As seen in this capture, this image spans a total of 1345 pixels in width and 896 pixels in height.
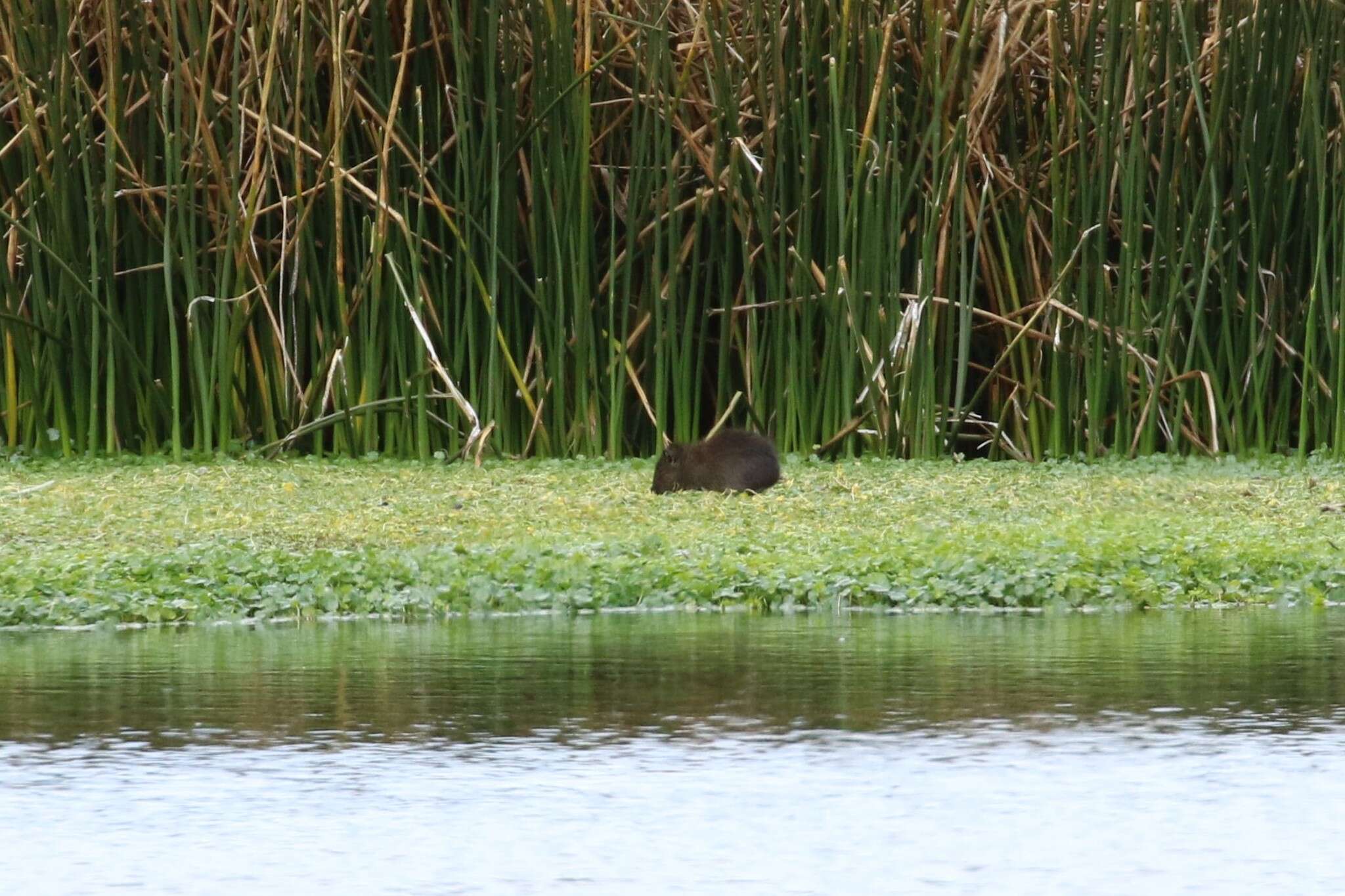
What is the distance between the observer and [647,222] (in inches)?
425

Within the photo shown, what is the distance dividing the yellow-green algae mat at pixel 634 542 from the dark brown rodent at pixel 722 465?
95 millimetres

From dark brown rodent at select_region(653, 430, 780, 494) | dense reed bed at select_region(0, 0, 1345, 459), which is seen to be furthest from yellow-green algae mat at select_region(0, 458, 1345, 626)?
dense reed bed at select_region(0, 0, 1345, 459)

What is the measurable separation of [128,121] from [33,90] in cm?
43


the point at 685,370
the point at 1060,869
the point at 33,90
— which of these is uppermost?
the point at 33,90

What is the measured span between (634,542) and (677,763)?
2995mm

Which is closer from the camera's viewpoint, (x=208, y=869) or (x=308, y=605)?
(x=208, y=869)

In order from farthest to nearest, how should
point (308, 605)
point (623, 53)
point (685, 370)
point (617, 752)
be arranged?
point (623, 53)
point (685, 370)
point (308, 605)
point (617, 752)

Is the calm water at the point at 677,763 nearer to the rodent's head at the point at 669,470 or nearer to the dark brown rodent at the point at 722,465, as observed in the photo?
the dark brown rodent at the point at 722,465

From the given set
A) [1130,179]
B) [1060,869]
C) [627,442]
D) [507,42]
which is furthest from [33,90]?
[1060,869]

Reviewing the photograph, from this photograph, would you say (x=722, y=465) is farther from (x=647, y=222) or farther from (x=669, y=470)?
(x=647, y=222)

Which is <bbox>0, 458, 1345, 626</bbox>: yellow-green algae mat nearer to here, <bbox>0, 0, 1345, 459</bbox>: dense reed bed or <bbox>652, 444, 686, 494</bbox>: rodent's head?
<bbox>652, 444, 686, 494</bbox>: rodent's head

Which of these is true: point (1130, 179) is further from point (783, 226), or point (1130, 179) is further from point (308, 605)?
point (308, 605)

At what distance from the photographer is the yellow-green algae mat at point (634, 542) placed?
5.84 m

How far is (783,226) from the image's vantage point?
10055 millimetres
